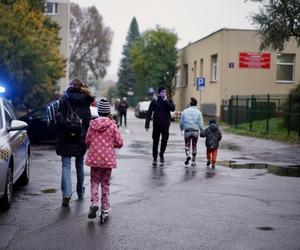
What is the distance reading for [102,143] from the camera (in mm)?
7742

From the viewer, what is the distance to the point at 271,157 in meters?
17.7

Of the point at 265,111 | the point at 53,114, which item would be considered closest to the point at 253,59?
the point at 265,111

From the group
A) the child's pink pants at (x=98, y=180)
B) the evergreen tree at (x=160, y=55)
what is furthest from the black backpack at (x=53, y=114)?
the evergreen tree at (x=160, y=55)

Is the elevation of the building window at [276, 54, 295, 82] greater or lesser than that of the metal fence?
greater

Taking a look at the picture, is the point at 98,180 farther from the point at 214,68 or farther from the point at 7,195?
the point at 214,68

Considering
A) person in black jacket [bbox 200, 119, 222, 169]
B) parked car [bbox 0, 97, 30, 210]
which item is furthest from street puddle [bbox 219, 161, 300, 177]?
parked car [bbox 0, 97, 30, 210]

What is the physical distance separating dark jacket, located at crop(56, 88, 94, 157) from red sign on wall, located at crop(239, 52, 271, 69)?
35.5 meters

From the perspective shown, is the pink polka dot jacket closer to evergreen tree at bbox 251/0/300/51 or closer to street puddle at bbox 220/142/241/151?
street puddle at bbox 220/142/241/151

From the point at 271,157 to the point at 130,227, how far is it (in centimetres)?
1109

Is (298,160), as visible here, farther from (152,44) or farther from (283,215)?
(152,44)

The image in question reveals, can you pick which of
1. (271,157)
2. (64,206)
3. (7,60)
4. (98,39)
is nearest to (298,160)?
(271,157)

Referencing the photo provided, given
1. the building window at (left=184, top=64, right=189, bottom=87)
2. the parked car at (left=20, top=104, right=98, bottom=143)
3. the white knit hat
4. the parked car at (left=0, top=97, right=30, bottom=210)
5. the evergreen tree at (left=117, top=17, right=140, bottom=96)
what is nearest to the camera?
the white knit hat

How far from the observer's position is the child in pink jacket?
25.2ft

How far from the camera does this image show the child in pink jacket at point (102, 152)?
767cm
